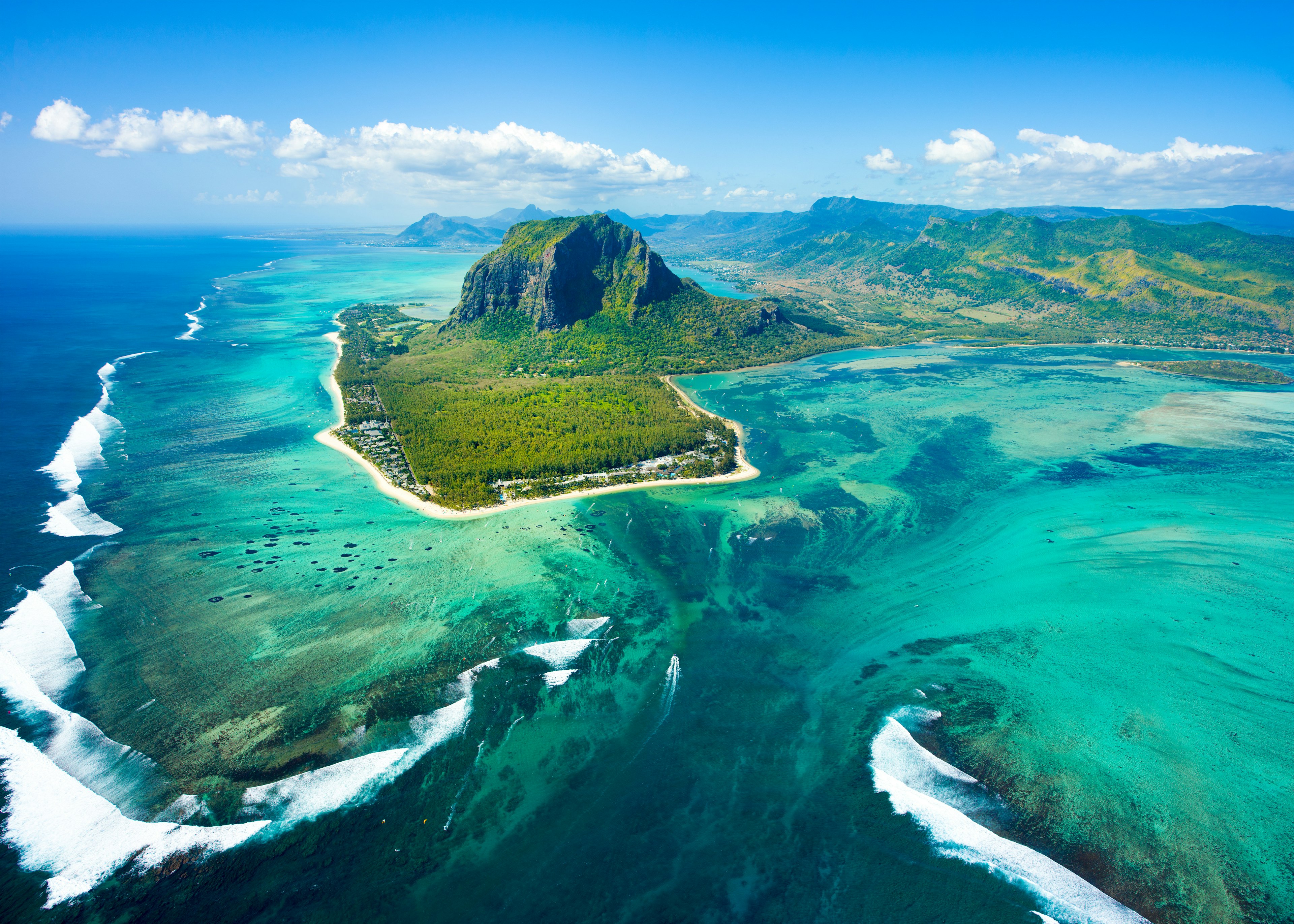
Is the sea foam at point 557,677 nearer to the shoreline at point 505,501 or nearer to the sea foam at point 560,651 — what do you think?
the sea foam at point 560,651

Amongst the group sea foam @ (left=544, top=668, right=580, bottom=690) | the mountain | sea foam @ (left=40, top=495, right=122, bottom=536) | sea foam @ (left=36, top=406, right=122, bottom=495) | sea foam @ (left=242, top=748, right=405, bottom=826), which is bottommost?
sea foam @ (left=544, top=668, right=580, bottom=690)

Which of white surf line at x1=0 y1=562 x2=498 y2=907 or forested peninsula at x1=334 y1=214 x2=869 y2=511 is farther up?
forested peninsula at x1=334 y1=214 x2=869 y2=511

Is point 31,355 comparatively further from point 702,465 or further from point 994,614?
point 994,614

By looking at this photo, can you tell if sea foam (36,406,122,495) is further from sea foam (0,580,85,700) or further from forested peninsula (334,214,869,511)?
forested peninsula (334,214,869,511)

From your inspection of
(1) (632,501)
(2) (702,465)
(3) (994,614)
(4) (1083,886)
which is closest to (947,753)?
(4) (1083,886)

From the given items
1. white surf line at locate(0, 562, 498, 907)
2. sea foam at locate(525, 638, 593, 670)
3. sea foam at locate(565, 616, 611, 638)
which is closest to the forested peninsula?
sea foam at locate(565, 616, 611, 638)

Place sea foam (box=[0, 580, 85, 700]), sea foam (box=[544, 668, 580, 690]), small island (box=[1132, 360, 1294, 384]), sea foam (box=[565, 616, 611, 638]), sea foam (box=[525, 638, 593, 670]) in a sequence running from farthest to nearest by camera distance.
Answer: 1. small island (box=[1132, 360, 1294, 384])
2. sea foam (box=[565, 616, 611, 638])
3. sea foam (box=[525, 638, 593, 670])
4. sea foam (box=[544, 668, 580, 690])
5. sea foam (box=[0, 580, 85, 700])
